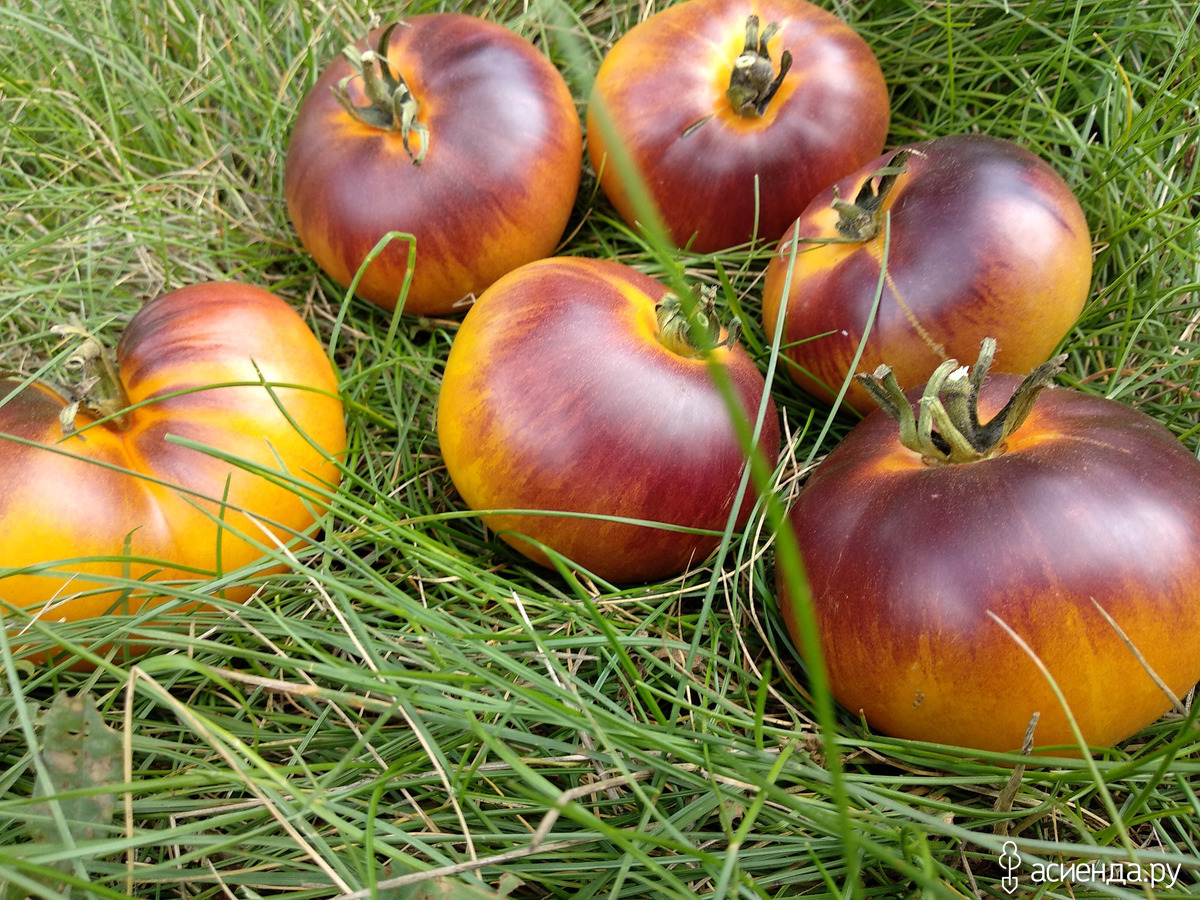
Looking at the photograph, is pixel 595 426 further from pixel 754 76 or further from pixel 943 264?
pixel 754 76

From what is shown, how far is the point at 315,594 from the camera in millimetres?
1352

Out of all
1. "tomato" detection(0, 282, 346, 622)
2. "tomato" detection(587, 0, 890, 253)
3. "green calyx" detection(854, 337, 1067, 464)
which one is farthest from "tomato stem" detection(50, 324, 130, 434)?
→ "green calyx" detection(854, 337, 1067, 464)

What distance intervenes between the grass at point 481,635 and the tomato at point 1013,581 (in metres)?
0.09

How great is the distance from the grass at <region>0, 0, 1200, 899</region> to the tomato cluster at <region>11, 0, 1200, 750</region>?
10 cm

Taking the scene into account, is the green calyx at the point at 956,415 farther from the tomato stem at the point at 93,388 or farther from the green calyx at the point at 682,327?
the tomato stem at the point at 93,388

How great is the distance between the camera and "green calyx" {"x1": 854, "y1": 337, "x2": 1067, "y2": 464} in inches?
45.8

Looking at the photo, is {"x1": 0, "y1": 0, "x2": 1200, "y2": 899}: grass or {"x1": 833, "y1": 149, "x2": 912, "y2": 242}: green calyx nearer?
{"x1": 0, "y1": 0, "x2": 1200, "y2": 899}: grass

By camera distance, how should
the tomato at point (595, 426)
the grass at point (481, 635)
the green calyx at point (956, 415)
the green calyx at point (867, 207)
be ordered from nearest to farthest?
1. the grass at point (481, 635)
2. the green calyx at point (956, 415)
3. the tomato at point (595, 426)
4. the green calyx at point (867, 207)

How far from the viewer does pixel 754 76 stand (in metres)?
1.64

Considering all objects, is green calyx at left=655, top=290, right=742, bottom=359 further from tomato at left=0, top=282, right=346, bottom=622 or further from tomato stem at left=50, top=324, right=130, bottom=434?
tomato stem at left=50, top=324, right=130, bottom=434

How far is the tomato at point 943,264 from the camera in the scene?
1380mm

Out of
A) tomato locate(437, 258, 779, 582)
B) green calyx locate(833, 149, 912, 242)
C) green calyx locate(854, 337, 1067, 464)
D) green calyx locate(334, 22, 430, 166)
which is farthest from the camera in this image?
green calyx locate(334, 22, 430, 166)

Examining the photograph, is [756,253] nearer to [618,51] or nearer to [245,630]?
[618,51]

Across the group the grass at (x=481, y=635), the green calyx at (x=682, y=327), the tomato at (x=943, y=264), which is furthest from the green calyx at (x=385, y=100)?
the tomato at (x=943, y=264)
